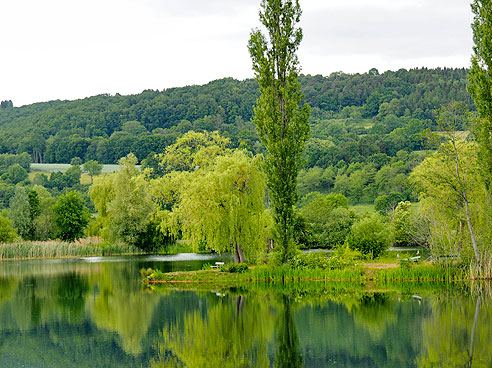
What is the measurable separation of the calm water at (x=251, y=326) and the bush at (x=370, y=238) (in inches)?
348

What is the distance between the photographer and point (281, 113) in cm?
3156

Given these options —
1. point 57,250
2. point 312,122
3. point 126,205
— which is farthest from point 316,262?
point 312,122

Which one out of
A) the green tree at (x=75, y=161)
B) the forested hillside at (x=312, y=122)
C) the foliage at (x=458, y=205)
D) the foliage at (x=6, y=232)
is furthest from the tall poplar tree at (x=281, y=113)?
the green tree at (x=75, y=161)

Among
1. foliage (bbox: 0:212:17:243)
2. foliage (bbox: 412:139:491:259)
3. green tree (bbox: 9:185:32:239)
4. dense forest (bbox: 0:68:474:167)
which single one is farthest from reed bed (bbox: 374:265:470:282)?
dense forest (bbox: 0:68:474:167)

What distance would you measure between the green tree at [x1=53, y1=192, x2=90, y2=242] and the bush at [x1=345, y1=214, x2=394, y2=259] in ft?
103

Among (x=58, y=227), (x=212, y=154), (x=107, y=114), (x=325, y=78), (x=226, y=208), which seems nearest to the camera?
(x=226, y=208)

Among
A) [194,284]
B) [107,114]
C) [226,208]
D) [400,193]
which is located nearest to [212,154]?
[226,208]

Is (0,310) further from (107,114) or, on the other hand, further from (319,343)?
(107,114)

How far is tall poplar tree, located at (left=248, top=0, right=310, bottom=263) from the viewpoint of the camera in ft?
101

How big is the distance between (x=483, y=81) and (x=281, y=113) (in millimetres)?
9813

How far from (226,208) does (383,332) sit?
581 inches

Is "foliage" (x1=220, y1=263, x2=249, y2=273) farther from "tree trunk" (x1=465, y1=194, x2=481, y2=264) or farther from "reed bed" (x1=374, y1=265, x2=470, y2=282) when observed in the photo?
"tree trunk" (x1=465, y1=194, x2=481, y2=264)

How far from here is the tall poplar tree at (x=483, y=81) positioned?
96.1 feet

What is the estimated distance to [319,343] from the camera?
17.4m
